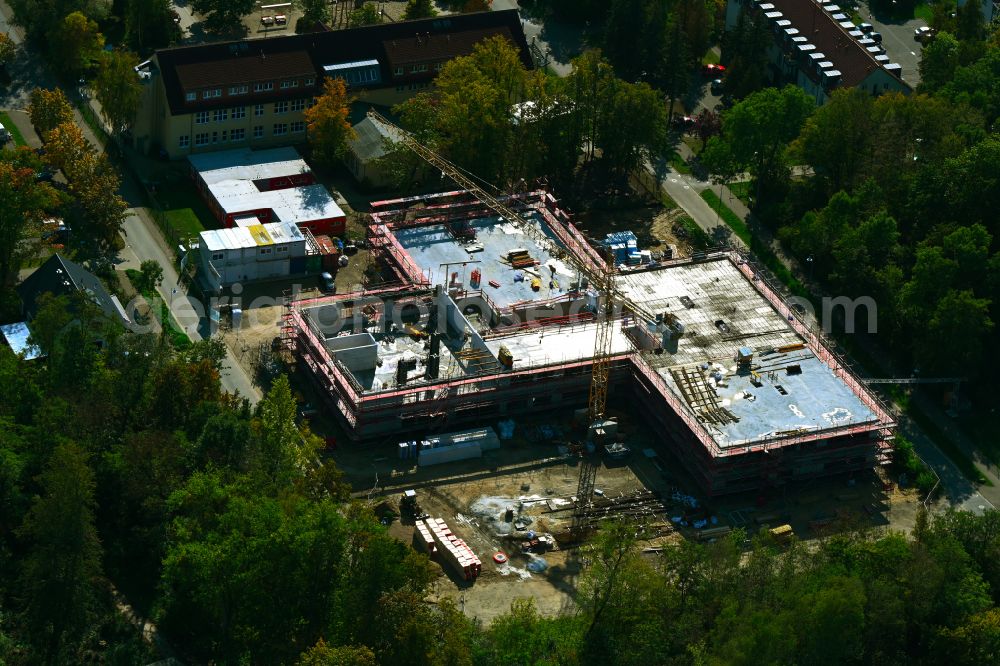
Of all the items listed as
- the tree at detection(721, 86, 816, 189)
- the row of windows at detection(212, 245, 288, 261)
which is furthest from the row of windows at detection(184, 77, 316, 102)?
the tree at detection(721, 86, 816, 189)

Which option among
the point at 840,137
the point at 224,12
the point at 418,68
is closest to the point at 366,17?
the point at 224,12

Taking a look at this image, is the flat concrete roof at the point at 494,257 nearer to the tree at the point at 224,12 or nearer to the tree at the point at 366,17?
the tree at the point at 366,17

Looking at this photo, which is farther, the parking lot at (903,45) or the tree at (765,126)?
the parking lot at (903,45)

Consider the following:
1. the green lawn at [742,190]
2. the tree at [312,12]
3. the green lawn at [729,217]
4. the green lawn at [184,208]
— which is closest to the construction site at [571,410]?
the green lawn at [729,217]

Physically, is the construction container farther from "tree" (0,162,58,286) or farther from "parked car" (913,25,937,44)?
"parked car" (913,25,937,44)

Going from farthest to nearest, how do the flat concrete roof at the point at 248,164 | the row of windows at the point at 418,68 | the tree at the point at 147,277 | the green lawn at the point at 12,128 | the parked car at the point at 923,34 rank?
the parked car at the point at 923,34 < the row of windows at the point at 418,68 < the green lawn at the point at 12,128 < the flat concrete roof at the point at 248,164 < the tree at the point at 147,277

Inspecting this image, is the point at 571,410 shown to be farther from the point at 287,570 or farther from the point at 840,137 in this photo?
the point at 840,137

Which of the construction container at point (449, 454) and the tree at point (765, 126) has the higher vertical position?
the tree at point (765, 126)

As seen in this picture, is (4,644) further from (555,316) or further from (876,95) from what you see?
(876,95)
